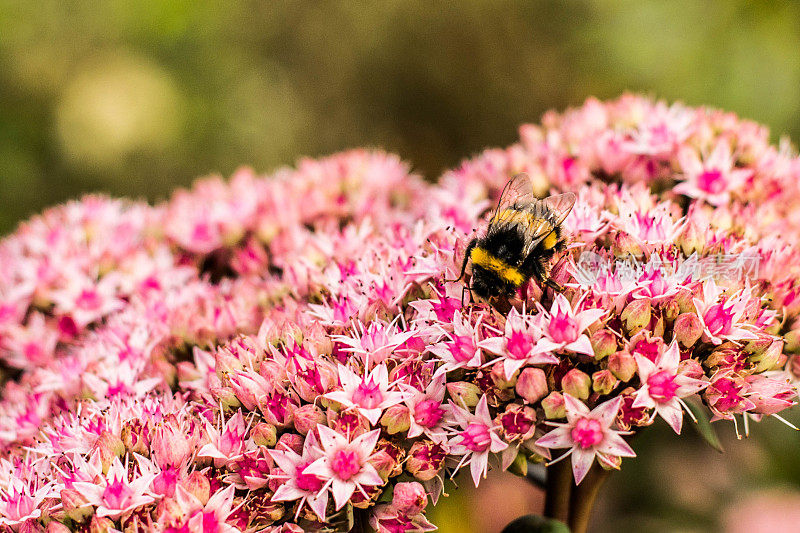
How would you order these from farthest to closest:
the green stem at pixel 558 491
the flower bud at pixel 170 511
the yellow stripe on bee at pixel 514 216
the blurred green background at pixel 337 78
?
1. the blurred green background at pixel 337 78
2. the green stem at pixel 558 491
3. the yellow stripe on bee at pixel 514 216
4. the flower bud at pixel 170 511

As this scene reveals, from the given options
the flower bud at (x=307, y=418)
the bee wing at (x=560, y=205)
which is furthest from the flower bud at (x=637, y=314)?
the flower bud at (x=307, y=418)

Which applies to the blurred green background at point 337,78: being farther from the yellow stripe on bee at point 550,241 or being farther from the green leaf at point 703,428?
the yellow stripe on bee at point 550,241

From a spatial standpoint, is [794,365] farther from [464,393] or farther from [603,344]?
[464,393]

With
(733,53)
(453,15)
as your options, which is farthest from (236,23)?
(733,53)

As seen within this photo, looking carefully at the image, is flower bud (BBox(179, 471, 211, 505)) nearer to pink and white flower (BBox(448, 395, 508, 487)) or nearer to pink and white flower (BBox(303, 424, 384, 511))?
pink and white flower (BBox(303, 424, 384, 511))

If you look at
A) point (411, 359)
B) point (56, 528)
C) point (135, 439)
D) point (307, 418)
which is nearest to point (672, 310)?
point (411, 359)
